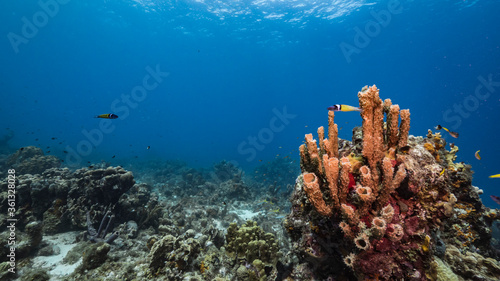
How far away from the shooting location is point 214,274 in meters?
4.22

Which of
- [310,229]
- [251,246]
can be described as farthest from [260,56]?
[310,229]

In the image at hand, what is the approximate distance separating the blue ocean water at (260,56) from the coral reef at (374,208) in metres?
6.85

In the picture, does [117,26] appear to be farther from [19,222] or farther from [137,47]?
[19,222]

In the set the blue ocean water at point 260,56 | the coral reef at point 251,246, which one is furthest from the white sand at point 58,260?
the blue ocean water at point 260,56

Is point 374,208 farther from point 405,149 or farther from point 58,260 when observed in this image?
point 58,260

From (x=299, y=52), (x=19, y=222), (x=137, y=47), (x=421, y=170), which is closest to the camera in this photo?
(x=421, y=170)

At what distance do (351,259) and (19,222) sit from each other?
31.5 feet

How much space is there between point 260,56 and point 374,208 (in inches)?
2301

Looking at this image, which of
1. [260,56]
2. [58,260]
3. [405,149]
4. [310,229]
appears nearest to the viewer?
[405,149]

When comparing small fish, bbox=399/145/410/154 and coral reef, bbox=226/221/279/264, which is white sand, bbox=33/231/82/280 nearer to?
coral reef, bbox=226/221/279/264

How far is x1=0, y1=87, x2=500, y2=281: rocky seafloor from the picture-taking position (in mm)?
2230

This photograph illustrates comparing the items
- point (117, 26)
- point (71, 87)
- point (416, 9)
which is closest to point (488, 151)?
point (416, 9)

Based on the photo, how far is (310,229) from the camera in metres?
2.96

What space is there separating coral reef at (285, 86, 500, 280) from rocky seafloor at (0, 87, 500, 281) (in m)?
0.01
